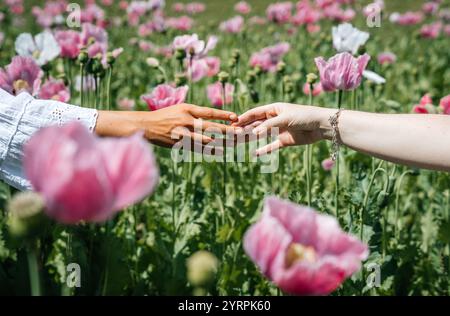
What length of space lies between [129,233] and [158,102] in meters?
0.38

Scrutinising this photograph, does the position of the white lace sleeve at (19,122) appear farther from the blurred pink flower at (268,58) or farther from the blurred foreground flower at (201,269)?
the blurred pink flower at (268,58)

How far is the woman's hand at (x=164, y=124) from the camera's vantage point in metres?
1.20

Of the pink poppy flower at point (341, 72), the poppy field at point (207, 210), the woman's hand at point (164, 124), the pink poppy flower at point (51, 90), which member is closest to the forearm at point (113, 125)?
the woman's hand at point (164, 124)

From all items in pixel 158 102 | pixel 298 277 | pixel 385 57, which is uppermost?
pixel 385 57

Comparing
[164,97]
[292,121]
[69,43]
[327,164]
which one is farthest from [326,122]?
[69,43]

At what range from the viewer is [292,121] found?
1288 millimetres

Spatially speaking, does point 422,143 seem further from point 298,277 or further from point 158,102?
point 298,277

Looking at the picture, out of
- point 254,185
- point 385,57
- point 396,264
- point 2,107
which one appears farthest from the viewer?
point 385,57

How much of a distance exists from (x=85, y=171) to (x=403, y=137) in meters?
0.87

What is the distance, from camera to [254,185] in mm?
2000

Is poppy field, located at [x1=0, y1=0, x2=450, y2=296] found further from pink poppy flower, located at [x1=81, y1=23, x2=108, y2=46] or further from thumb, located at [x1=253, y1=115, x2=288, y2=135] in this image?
thumb, located at [x1=253, y1=115, x2=288, y2=135]

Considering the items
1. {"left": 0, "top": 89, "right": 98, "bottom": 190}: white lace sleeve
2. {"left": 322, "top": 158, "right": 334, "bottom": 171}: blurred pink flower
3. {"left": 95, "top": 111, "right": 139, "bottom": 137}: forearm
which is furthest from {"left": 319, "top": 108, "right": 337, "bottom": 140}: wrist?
{"left": 322, "top": 158, "right": 334, "bottom": 171}: blurred pink flower
